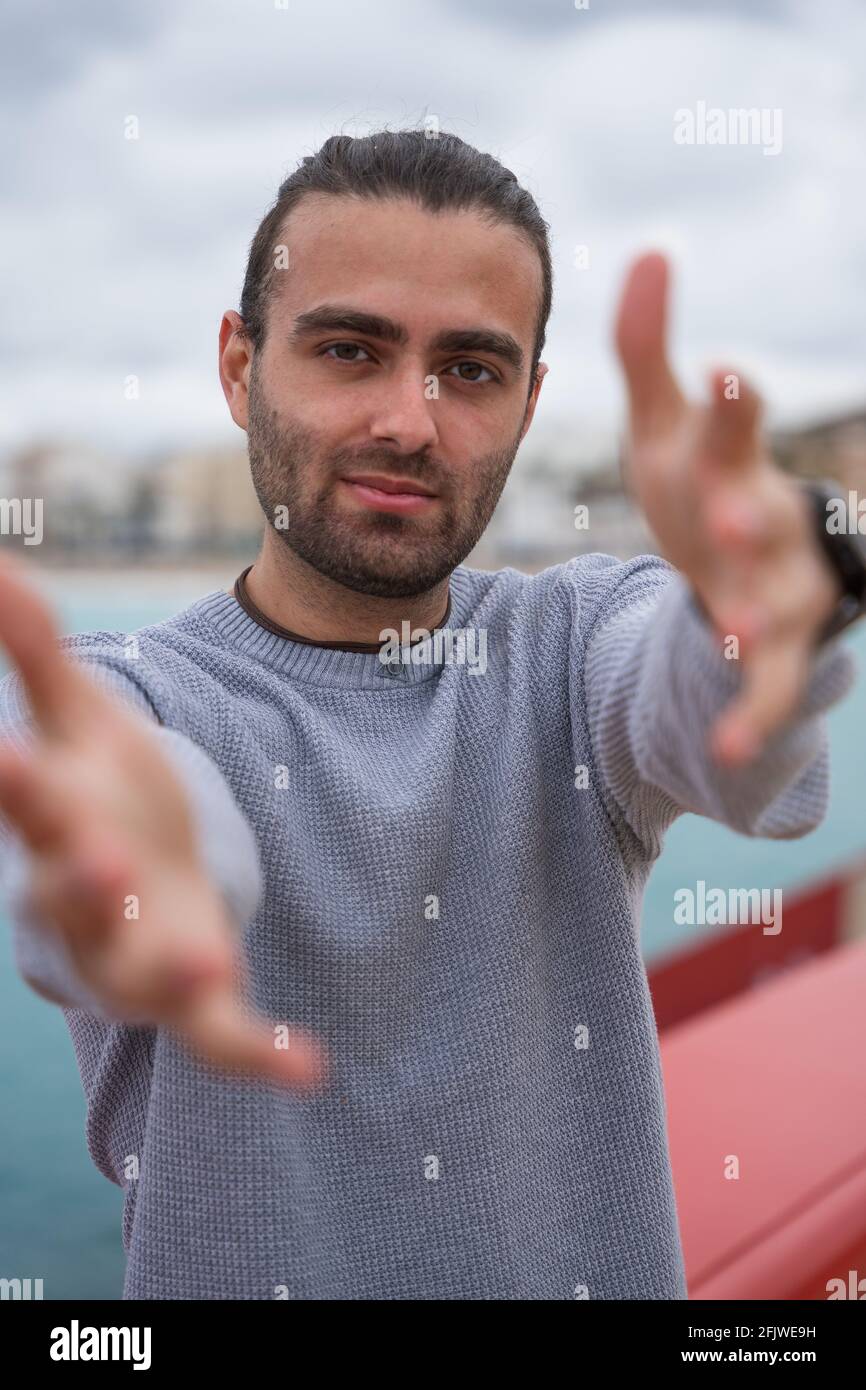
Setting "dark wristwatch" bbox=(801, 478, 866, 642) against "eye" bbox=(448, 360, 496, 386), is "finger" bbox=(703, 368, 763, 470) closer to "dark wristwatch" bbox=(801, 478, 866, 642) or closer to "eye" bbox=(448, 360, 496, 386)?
"dark wristwatch" bbox=(801, 478, 866, 642)

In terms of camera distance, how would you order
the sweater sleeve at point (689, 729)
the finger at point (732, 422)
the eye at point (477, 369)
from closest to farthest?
the finger at point (732, 422), the sweater sleeve at point (689, 729), the eye at point (477, 369)

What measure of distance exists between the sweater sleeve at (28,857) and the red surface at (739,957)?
8.08 feet

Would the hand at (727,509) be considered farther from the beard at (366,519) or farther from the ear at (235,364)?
the ear at (235,364)

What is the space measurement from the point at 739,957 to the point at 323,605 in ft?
8.61

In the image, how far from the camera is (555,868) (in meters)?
1.09

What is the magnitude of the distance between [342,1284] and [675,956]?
7.84 feet

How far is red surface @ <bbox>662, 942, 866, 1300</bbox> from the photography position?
60.4 inches

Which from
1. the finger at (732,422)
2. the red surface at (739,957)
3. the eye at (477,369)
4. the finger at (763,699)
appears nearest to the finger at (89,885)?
the finger at (763,699)

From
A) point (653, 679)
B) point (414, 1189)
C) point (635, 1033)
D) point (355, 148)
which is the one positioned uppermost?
point (355, 148)

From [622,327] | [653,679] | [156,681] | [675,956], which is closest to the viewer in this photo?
[622,327]

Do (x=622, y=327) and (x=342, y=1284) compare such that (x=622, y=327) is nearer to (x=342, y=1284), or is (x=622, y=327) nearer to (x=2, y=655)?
(x=2, y=655)

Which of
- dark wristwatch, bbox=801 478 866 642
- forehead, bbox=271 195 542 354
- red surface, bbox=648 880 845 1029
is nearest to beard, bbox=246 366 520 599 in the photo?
forehead, bbox=271 195 542 354

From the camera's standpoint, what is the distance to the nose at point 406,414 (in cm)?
104
